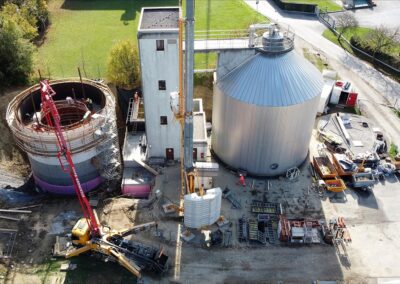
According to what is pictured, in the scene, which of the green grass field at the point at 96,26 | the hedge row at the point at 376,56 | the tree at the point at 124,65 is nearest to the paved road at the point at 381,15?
the hedge row at the point at 376,56

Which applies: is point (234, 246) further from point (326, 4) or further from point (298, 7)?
point (326, 4)

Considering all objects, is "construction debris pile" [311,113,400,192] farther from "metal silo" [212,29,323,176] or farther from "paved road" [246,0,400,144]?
"metal silo" [212,29,323,176]

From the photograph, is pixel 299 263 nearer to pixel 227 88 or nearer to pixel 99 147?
pixel 227 88

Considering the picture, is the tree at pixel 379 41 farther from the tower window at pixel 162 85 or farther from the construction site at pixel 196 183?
the tower window at pixel 162 85

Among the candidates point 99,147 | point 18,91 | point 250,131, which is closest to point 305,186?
point 250,131

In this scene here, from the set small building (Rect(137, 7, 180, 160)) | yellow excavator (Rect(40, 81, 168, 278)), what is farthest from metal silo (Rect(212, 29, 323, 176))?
yellow excavator (Rect(40, 81, 168, 278))
